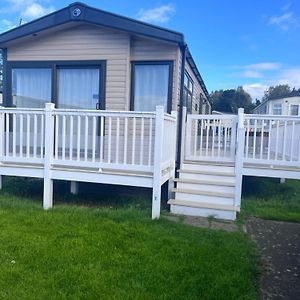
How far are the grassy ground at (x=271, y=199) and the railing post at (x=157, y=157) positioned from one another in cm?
161

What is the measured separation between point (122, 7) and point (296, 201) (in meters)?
9.81

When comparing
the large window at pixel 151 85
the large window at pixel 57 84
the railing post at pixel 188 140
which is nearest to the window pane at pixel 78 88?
the large window at pixel 57 84

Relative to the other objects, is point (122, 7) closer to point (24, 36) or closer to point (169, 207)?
point (24, 36)

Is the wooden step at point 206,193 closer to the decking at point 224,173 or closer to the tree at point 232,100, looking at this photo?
the decking at point 224,173

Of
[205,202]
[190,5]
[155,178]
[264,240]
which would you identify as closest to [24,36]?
[155,178]

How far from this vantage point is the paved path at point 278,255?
3145 mm

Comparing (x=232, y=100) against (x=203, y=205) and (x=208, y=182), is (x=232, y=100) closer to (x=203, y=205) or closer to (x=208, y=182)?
(x=208, y=182)

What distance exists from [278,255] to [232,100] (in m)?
47.8

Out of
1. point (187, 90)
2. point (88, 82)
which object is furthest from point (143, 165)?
point (187, 90)

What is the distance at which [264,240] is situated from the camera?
455 centimetres

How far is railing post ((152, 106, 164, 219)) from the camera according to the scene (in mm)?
5172

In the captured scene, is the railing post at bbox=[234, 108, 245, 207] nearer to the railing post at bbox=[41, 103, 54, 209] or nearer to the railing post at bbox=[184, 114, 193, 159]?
the railing post at bbox=[184, 114, 193, 159]

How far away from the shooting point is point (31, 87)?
7.52 m

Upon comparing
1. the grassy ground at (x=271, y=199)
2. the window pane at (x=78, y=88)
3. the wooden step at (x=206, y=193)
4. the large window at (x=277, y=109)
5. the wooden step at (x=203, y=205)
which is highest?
the large window at (x=277, y=109)
